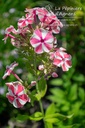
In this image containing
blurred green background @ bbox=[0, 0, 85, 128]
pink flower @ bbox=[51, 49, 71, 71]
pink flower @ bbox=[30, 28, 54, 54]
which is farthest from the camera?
blurred green background @ bbox=[0, 0, 85, 128]

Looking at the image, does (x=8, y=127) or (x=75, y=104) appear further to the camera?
(x=8, y=127)

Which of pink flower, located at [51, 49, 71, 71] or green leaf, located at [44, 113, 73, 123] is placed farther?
green leaf, located at [44, 113, 73, 123]

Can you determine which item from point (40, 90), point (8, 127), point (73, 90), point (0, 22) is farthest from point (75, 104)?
point (0, 22)

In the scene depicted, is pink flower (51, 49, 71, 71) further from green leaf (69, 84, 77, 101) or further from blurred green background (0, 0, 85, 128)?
green leaf (69, 84, 77, 101)

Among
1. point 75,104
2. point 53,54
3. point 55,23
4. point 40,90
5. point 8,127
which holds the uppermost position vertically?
point 55,23

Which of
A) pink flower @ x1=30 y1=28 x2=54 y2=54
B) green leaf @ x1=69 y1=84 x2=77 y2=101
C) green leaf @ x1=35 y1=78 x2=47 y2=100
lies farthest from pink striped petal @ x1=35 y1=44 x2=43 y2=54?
green leaf @ x1=69 y1=84 x2=77 y2=101

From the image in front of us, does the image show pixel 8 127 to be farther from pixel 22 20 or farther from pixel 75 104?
pixel 22 20

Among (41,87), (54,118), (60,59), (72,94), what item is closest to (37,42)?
(60,59)

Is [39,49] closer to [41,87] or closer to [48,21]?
[48,21]
